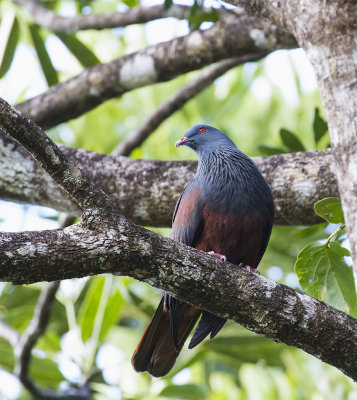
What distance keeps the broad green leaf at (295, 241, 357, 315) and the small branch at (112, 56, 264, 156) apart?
7.64ft

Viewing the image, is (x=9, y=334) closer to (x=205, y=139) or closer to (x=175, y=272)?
(x=205, y=139)

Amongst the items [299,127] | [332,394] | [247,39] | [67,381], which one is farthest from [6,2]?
[332,394]

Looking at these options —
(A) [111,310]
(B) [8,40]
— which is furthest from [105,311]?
(B) [8,40]

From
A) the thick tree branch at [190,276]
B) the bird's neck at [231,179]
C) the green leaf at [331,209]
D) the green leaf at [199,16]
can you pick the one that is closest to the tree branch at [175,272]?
the thick tree branch at [190,276]

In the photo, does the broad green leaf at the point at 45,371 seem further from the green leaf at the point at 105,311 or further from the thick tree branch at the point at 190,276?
the thick tree branch at the point at 190,276

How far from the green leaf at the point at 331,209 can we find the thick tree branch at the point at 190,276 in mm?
465

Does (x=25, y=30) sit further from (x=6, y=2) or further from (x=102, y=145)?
(x=102, y=145)

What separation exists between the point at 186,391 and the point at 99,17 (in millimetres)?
3024

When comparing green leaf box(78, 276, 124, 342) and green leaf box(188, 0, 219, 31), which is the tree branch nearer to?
green leaf box(78, 276, 124, 342)

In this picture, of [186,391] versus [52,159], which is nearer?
[52,159]

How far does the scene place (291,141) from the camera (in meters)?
4.22

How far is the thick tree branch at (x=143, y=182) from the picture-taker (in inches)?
143

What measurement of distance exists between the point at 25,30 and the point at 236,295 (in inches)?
161

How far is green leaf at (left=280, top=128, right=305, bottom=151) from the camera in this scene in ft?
13.7
